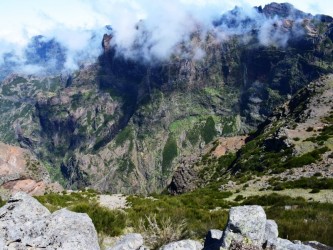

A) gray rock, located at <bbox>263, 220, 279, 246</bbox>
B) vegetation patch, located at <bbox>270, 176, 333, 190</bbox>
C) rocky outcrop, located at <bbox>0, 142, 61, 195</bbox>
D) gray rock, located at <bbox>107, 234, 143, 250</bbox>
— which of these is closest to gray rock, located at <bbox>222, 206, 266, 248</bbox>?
gray rock, located at <bbox>263, 220, 279, 246</bbox>

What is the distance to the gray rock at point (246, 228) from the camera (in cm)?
1093

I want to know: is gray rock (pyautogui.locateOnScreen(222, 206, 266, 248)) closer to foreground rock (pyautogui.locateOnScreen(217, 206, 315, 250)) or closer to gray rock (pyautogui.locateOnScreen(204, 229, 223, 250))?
foreground rock (pyautogui.locateOnScreen(217, 206, 315, 250))

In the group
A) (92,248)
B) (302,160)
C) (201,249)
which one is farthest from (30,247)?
(302,160)

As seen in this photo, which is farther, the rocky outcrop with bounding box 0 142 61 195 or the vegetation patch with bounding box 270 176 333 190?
the rocky outcrop with bounding box 0 142 61 195

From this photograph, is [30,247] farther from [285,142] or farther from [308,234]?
[285,142]

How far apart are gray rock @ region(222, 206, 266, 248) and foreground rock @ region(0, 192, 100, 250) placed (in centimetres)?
377

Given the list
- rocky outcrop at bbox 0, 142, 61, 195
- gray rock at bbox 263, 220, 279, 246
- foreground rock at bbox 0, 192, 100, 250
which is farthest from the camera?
rocky outcrop at bbox 0, 142, 61, 195

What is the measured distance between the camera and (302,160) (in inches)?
2015

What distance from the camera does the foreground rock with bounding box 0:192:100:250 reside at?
36.6ft

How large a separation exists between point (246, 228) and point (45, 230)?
19.3 feet

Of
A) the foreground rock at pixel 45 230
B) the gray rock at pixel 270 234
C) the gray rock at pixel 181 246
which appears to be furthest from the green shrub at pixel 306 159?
the foreground rock at pixel 45 230

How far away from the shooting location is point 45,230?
11.9 m

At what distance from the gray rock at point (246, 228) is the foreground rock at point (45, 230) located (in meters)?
3.77

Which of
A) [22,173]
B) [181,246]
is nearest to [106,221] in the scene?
[181,246]
